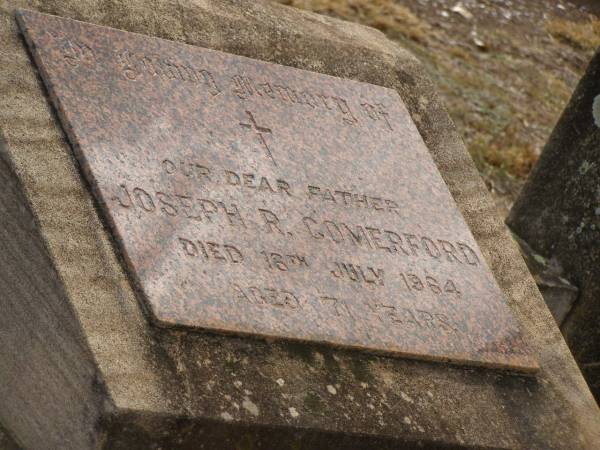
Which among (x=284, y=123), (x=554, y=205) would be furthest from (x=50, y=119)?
(x=554, y=205)

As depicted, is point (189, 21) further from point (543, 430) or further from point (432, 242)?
point (543, 430)

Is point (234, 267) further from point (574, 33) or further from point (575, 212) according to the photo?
point (574, 33)

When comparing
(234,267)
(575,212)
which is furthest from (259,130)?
(575,212)

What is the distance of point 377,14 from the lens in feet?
23.1

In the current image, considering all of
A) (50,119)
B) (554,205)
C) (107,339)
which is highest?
(50,119)

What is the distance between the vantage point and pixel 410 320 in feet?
9.48

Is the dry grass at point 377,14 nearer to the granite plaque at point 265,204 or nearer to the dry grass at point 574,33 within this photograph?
the dry grass at point 574,33

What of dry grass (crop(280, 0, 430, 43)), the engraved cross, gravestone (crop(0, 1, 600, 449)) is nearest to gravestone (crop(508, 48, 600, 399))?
gravestone (crop(0, 1, 600, 449))

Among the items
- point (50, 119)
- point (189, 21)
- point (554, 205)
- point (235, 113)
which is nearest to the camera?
point (50, 119)

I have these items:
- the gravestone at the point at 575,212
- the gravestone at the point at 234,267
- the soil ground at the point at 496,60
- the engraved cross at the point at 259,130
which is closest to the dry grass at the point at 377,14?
the soil ground at the point at 496,60

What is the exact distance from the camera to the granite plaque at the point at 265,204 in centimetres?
268

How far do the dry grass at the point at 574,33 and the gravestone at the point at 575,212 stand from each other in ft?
13.6

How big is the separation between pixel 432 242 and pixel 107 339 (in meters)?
1.12

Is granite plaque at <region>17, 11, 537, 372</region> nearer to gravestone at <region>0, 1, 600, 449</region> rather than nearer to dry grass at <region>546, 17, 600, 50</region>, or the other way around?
gravestone at <region>0, 1, 600, 449</region>
